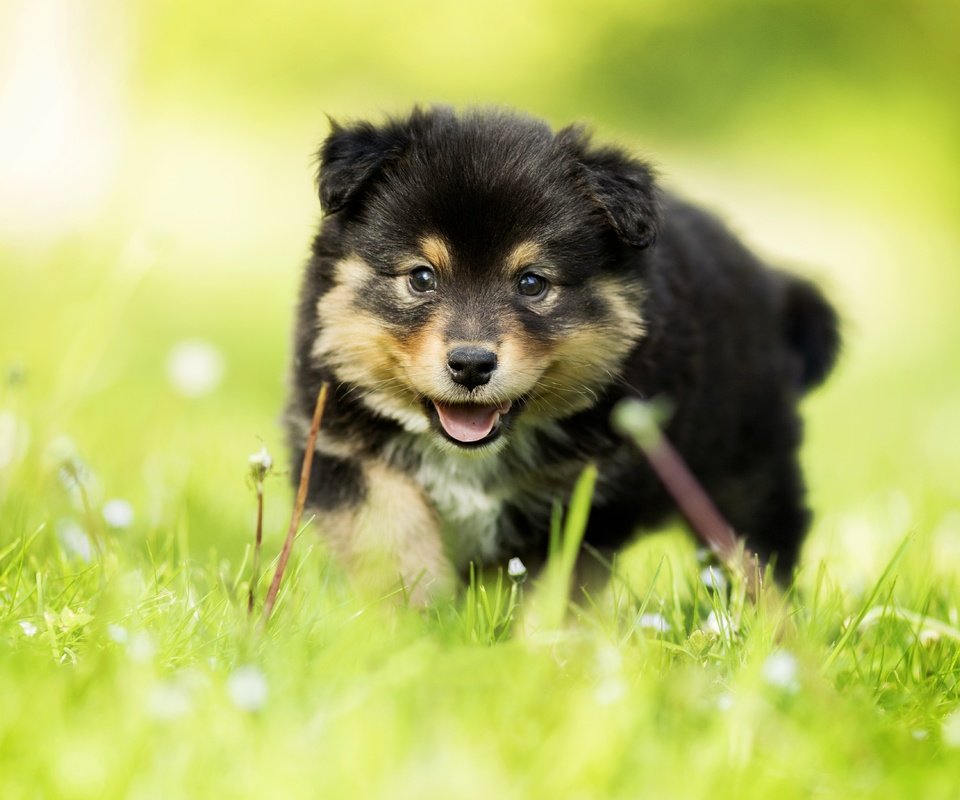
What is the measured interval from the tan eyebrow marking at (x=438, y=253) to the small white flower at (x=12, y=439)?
113 centimetres

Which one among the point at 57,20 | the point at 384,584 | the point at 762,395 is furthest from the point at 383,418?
the point at 57,20

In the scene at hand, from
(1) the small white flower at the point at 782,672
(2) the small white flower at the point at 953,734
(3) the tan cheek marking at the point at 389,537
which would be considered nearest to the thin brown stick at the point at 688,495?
(3) the tan cheek marking at the point at 389,537

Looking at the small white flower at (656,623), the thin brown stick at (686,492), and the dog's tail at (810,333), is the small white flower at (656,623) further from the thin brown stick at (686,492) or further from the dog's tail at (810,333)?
the dog's tail at (810,333)

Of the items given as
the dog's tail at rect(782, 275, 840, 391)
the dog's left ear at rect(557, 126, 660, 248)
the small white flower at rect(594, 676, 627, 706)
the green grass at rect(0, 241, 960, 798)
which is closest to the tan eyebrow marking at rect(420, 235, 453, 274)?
the dog's left ear at rect(557, 126, 660, 248)

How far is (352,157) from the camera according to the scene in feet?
10.6

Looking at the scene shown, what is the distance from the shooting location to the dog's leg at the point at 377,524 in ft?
10.4

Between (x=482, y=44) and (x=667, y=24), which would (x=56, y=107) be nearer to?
(x=482, y=44)

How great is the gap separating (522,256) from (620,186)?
0.31 meters

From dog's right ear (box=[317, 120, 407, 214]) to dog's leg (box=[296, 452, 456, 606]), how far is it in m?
0.65

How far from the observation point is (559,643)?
7.76 feet

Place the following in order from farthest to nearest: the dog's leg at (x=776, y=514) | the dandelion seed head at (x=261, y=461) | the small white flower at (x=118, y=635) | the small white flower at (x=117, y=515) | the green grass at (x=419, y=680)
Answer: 1. the dog's leg at (x=776, y=514)
2. the small white flower at (x=117, y=515)
3. the dandelion seed head at (x=261, y=461)
4. the small white flower at (x=118, y=635)
5. the green grass at (x=419, y=680)

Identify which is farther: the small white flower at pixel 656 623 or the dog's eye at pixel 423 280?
Result: the dog's eye at pixel 423 280

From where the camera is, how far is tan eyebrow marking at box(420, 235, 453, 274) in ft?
10.4

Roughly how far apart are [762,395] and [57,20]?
7.01 metres
